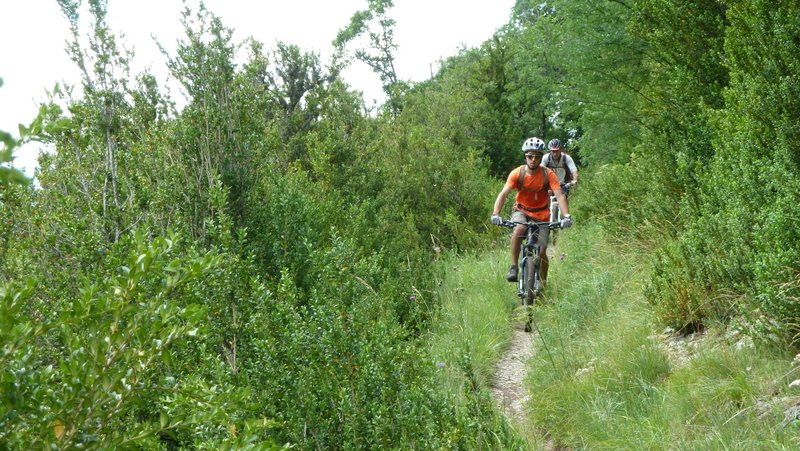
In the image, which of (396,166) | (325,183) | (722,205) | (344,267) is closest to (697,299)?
(722,205)

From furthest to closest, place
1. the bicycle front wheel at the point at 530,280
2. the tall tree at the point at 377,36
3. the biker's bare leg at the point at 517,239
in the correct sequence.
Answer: the tall tree at the point at 377,36, the biker's bare leg at the point at 517,239, the bicycle front wheel at the point at 530,280

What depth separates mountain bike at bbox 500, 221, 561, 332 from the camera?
768 centimetres

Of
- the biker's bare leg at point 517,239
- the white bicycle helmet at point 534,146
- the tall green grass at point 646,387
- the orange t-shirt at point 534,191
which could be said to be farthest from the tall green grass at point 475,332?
the white bicycle helmet at point 534,146

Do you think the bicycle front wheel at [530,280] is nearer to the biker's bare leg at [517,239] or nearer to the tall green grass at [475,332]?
the tall green grass at [475,332]

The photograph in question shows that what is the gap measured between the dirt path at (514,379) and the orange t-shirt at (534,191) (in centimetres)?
146

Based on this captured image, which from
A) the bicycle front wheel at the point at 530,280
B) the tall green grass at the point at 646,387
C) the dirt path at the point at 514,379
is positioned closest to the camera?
the tall green grass at the point at 646,387

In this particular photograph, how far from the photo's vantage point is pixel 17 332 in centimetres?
155

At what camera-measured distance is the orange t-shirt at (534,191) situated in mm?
8031

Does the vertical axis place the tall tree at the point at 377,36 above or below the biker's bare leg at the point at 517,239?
above

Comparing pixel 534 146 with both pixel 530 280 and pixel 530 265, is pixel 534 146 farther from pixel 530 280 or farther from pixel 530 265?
pixel 530 280

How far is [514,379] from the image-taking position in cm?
626

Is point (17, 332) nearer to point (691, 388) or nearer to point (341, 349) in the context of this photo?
point (341, 349)

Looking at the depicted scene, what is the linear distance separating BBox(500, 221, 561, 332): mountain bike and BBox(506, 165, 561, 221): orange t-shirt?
207 millimetres

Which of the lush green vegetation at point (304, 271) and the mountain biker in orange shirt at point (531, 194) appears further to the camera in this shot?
the mountain biker in orange shirt at point (531, 194)
